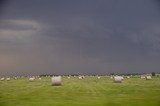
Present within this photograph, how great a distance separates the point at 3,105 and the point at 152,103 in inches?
319

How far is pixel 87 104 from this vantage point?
21.2 metres

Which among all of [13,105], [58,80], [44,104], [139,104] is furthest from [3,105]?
[58,80]

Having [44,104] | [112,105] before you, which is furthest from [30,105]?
[112,105]

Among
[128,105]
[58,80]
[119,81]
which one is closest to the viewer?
[128,105]

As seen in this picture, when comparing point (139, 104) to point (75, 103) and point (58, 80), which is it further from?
point (58, 80)

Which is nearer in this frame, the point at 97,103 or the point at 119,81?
Result: the point at 97,103

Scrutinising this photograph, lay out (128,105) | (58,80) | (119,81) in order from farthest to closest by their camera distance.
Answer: (119,81) < (58,80) < (128,105)

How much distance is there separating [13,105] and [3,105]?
1.99 ft

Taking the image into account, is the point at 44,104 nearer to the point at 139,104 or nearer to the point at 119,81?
the point at 139,104

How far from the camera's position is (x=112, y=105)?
20.7 metres

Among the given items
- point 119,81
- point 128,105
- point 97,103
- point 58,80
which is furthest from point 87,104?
point 119,81

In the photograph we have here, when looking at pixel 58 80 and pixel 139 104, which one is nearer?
pixel 139 104

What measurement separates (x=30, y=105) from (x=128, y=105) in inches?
203

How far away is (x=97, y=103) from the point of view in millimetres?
21750
